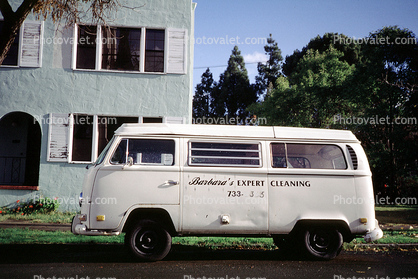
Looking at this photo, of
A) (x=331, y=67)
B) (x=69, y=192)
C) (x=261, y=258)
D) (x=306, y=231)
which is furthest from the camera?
(x=331, y=67)

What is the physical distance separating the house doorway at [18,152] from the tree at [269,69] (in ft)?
98.9

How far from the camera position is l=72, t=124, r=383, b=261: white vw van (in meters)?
6.37

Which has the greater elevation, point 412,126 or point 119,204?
point 412,126

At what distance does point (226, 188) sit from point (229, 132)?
106cm

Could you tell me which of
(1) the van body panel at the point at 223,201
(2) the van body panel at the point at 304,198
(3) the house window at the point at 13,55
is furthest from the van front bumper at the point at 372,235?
(3) the house window at the point at 13,55

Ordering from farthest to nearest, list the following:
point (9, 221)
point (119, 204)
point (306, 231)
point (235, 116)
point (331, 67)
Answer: point (235, 116), point (331, 67), point (9, 221), point (306, 231), point (119, 204)

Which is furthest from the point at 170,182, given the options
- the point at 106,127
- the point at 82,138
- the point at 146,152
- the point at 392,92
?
the point at 392,92

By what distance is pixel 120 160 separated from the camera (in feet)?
21.3

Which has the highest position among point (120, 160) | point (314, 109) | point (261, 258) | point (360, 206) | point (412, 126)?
point (314, 109)

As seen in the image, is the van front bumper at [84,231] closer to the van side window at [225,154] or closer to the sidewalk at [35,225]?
the van side window at [225,154]

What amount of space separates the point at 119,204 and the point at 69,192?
6.94m

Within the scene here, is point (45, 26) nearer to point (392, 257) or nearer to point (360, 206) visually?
point (360, 206)

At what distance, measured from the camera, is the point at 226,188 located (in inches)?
258

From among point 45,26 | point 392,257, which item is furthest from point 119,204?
point 45,26
